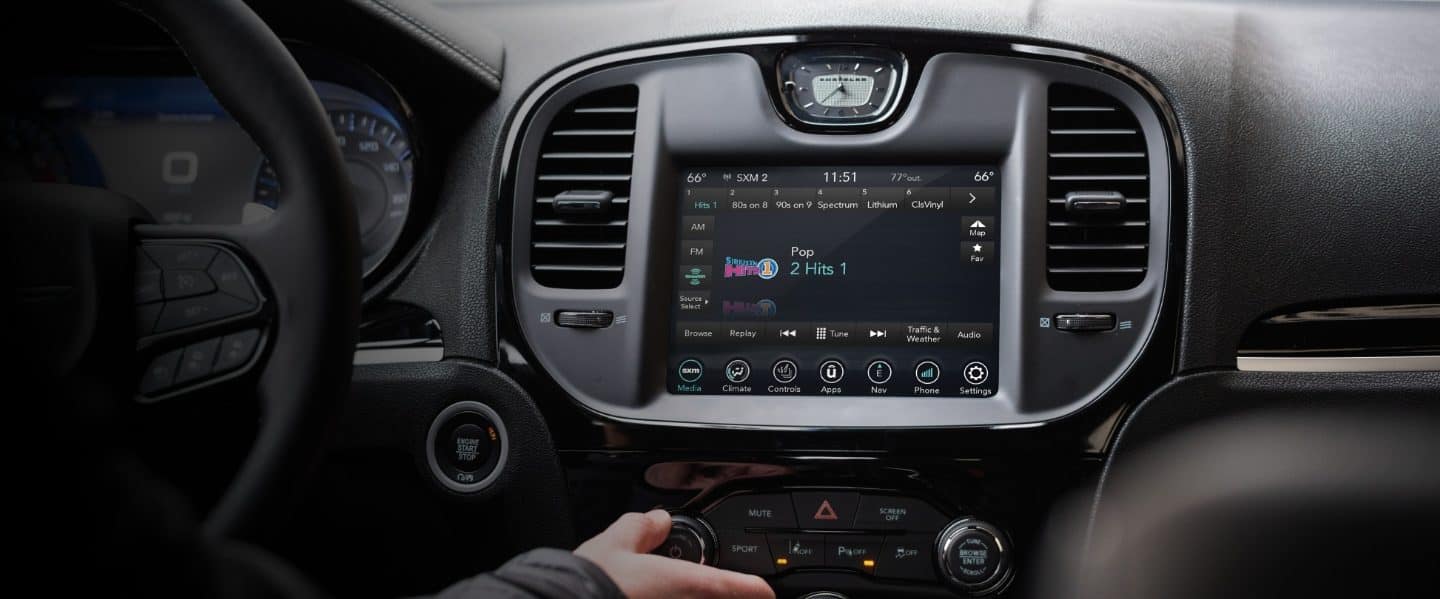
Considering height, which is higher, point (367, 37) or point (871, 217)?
point (367, 37)

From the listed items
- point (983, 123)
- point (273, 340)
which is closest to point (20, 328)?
point (273, 340)

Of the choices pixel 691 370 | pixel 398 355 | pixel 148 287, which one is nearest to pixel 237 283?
pixel 148 287

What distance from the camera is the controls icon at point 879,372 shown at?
1709mm

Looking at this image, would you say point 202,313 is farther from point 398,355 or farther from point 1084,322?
point 1084,322

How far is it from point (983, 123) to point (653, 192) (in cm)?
55

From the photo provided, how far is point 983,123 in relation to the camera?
172 centimetres

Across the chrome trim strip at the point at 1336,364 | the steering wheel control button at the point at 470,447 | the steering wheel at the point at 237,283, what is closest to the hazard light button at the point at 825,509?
the steering wheel control button at the point at 470,447

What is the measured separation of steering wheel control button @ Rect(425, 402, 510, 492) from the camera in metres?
1.80

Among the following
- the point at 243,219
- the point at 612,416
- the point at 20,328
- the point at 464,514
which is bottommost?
the point at 464,514

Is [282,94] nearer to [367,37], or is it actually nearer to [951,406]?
[367,37]

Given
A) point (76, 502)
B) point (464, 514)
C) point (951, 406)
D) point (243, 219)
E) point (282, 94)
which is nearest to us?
point (76, 502)

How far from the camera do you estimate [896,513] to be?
5.65 feet

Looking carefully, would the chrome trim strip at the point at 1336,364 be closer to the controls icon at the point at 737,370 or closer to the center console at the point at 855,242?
the center console at the point at 855,242

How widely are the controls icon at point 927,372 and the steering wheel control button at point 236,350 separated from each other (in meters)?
0.98
